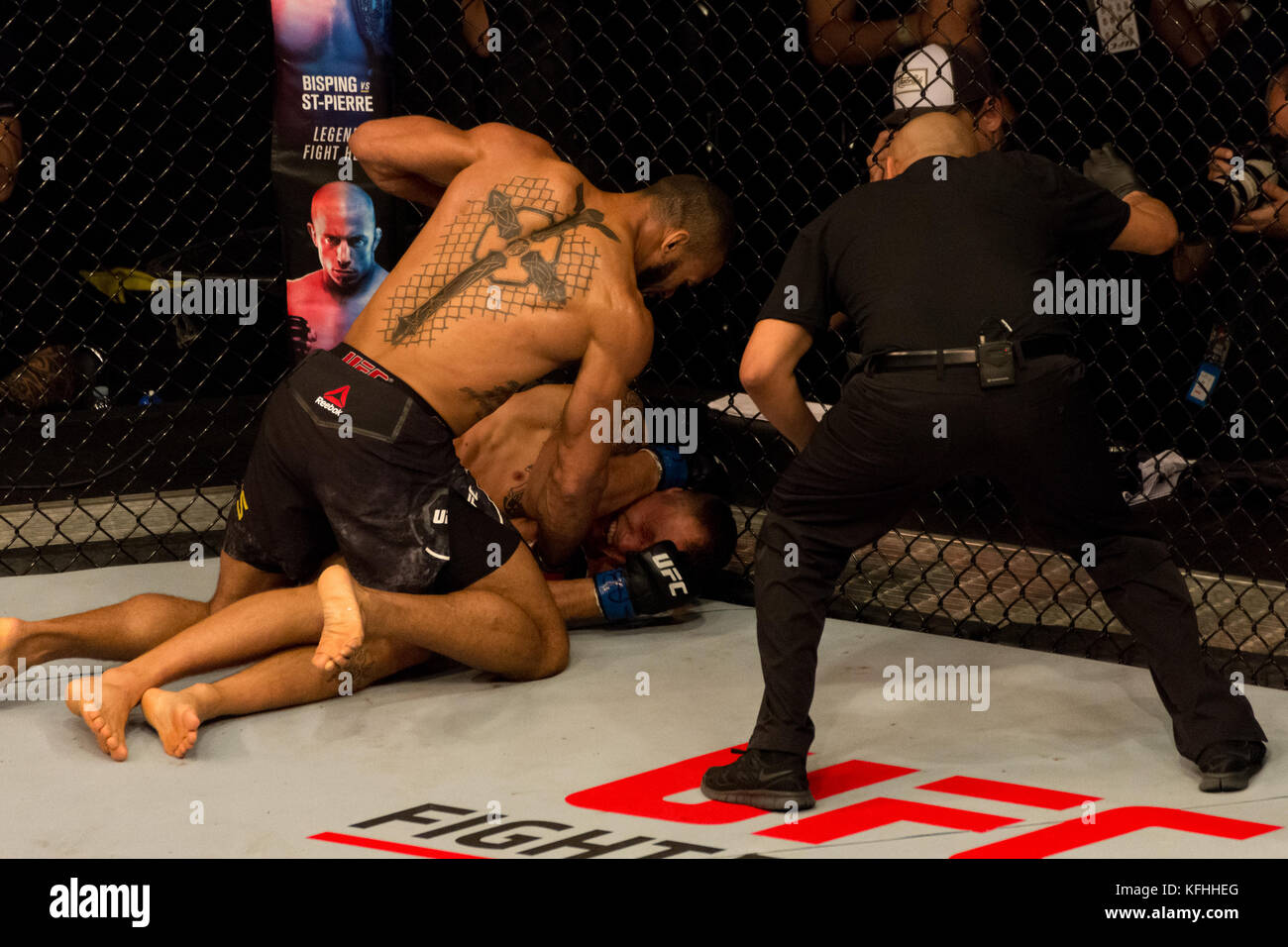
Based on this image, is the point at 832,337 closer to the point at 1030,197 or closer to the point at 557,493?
the point at 557,493

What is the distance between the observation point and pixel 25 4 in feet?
16.7

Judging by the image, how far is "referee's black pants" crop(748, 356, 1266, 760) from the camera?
200cm

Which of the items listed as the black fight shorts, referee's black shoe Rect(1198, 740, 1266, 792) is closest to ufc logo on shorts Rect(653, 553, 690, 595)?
the black fight shorts

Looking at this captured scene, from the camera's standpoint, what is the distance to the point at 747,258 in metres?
4.81

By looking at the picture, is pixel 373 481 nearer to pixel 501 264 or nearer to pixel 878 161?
pixel 501 264

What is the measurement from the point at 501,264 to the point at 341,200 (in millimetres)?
872

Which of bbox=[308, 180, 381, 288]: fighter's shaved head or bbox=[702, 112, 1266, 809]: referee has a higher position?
bbox=[308, 180, 381, 288]: fighter's shaved head

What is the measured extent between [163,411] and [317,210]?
1835 millimetres

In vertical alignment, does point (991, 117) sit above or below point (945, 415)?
above

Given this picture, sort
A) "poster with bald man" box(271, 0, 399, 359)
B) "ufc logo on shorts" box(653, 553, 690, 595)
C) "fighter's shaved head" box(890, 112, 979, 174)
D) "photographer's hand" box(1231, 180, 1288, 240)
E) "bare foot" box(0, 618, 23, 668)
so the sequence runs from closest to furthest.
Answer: "fighter's shaved head" box(890, 112, 979, 174)
"bare foot" box(0, 618, 23, 668)
"ufc logo on shorts" box(653, 553, 690, 595)
"poster with bald man" box(271, 0, 399, 359)
"photographer's hand" box(1231, 180, 1288, 240)

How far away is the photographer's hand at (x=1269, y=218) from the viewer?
3432mm
